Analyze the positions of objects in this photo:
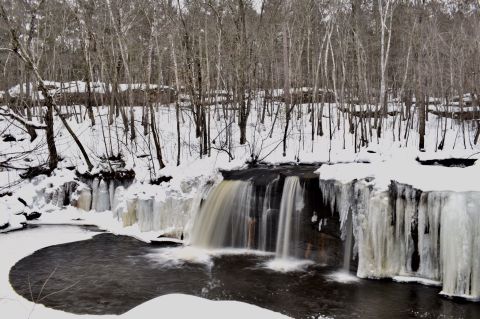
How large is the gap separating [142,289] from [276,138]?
1083 cm

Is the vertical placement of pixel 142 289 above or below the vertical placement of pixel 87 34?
below

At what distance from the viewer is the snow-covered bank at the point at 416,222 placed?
25.3 ft

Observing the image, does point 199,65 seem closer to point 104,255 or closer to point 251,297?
point 104,255

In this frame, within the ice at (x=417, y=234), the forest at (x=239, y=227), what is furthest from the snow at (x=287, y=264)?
the ice at (x=417, y=234)

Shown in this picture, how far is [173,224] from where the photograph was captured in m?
12.3

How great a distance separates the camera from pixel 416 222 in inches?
339

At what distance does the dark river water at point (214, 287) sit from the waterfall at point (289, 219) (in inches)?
18.6

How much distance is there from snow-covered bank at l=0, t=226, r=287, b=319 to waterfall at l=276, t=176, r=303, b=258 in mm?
4926

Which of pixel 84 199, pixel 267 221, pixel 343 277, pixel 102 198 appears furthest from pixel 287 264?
pixel 84 199

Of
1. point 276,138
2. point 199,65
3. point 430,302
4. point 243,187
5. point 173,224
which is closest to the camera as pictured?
point 430,302

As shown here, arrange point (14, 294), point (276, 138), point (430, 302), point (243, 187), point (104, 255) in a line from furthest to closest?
point (276, 138) → point (243, 187) → point (104, 255) → point (14, 294) → point (430, 302)

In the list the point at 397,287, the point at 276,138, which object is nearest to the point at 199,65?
the point at 276,138

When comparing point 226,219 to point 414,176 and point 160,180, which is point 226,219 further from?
point 414,176

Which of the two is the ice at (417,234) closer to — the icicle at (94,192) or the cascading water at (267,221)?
the cascading water at (267,221)
